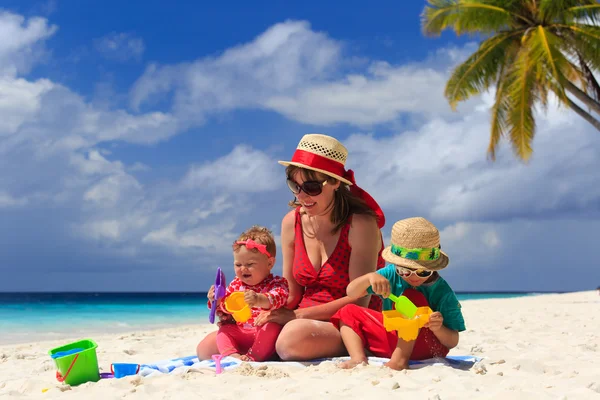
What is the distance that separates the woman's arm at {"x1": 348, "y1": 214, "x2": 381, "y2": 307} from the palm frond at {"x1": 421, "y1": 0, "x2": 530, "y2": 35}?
1218 centimetres

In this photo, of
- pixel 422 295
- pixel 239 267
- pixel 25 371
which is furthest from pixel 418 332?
pixel 25 371

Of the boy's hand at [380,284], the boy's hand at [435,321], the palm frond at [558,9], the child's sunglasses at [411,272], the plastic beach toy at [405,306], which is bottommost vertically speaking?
the boy's hand at [435,321]

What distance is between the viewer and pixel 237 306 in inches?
146

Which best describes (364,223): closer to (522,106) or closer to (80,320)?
(522,106)

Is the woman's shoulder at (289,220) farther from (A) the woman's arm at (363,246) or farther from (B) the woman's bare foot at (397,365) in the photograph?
(B) the woman's bare foot at (397,365)

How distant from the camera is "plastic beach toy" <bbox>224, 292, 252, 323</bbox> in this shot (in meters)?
3.65

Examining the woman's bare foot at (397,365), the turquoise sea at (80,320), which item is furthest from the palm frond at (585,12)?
the woman's bare foot at (397,365)

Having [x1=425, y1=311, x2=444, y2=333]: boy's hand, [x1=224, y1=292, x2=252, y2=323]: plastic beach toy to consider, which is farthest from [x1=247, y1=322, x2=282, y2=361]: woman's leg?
[x1=425, y1=311, x2=444, y2=333]: boy's hand

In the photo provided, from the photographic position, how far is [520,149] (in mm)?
13656

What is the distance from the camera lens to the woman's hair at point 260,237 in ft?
12.7

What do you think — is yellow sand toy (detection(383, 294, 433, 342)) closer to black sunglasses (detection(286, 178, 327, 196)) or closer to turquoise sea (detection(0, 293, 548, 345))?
black sunglasses (detection(286, 178, 327, 196))

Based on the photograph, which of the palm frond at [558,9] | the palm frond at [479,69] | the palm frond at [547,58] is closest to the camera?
the palm frond at [547,58]

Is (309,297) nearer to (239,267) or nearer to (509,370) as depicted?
(239,267)

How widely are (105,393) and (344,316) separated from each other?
1404mm
